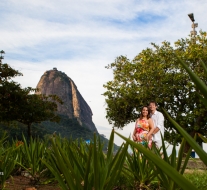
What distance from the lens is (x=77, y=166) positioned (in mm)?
2365

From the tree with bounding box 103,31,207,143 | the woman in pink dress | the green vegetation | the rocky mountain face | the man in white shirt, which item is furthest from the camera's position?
the rocky mountain face

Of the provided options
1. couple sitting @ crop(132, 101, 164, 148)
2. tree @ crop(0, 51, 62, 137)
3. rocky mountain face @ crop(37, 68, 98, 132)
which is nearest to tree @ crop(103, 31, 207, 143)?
tree @ crop(0, 51, 62, 137)

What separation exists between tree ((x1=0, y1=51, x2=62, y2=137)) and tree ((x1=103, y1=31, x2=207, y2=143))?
499 centimetres

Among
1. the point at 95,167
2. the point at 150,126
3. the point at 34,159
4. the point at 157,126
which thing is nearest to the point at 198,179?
the point at 157,126

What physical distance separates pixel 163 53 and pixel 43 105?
10.2 m

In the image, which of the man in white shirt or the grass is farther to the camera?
the man in white shirt

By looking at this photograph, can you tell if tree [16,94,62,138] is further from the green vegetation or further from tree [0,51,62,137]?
the green vegetation

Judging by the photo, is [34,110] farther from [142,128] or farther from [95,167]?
[95,167]

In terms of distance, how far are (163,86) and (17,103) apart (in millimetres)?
10569

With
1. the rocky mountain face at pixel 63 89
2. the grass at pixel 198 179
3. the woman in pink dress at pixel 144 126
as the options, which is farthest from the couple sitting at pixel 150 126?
the rocky mountain face at pixel 63 89

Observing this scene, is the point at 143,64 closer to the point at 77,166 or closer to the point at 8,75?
the point at 8,75

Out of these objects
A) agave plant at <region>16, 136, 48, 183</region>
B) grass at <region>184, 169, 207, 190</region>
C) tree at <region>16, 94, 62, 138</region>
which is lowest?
grass at <region>184, 169, 207, 190</region>

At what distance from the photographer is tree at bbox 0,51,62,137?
24.0 metres

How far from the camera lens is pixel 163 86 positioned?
22797 millimetres
